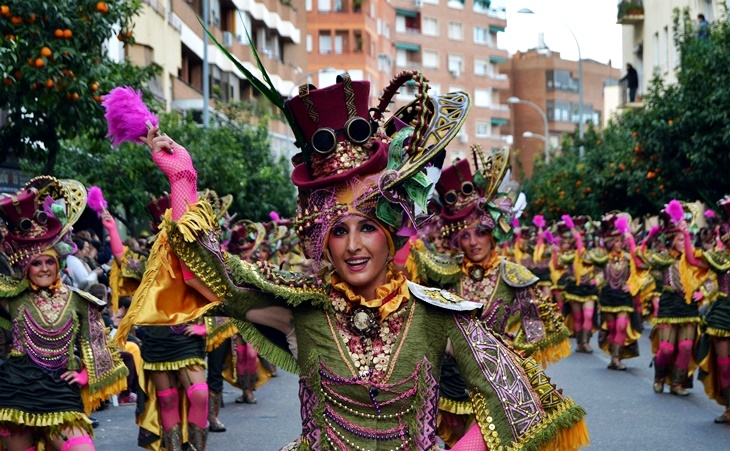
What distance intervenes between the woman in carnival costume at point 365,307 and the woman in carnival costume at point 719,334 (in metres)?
8.39

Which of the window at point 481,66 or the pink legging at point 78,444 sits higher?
the window at point 481,66

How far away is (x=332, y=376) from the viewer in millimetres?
5168

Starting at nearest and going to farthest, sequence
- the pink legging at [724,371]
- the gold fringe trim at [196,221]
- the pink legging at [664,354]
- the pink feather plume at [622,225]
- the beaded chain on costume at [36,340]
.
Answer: the gold fringe trim at [196,221], the beaded chain on costume at [36,340], the pink legging at [724,371], the pink legging at [664,354], the pink feather plume at [622,225]

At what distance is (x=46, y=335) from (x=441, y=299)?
4.67 metres

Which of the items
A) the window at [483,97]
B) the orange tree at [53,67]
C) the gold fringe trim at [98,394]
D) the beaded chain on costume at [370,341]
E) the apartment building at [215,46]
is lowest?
the gold fringe trim at [98,394]

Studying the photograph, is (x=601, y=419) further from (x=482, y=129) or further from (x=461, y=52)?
(x=482, y=129)

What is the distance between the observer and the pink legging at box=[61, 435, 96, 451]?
895cm

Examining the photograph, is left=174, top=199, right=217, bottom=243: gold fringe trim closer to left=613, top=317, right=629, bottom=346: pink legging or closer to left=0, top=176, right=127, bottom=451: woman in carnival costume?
left=0, top=176, right=127, bottom=451: woman in carnival costume

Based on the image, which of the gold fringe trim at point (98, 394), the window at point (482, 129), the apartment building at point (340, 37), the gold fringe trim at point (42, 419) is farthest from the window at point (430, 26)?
the gold fringe trim at point (42, 419)

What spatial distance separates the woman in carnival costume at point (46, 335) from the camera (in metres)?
8.98

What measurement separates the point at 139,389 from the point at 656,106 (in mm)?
15687

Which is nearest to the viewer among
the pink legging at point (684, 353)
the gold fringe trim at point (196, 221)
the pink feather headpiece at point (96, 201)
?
the gold fringe trim at point (196, 221)

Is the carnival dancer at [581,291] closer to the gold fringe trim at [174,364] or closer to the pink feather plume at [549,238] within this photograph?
the pink feather plume at [549,238]

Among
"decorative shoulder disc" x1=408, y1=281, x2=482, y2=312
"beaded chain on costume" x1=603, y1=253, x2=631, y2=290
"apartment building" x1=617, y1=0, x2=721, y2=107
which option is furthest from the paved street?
"apartment building" x1=617, y1=0, x2=721, y2=107
